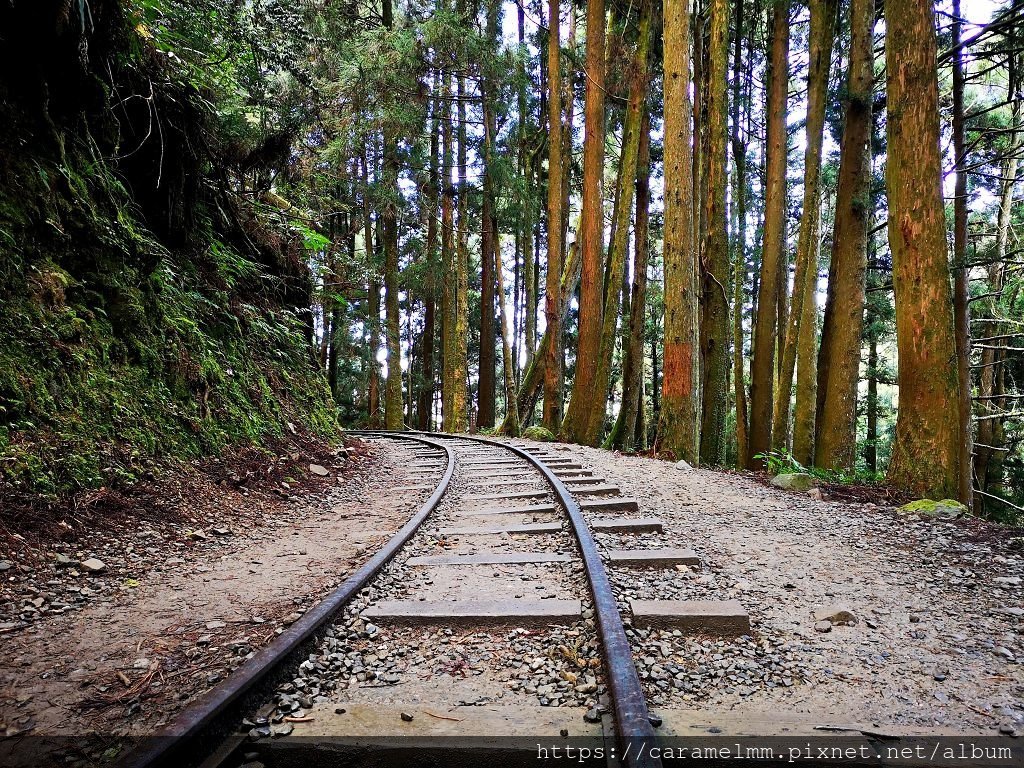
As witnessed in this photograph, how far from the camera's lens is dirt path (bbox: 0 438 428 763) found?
6.30 ft

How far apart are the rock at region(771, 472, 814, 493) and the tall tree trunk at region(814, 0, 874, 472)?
2.67 metres

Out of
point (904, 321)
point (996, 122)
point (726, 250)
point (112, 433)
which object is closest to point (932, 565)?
point (904, 321)

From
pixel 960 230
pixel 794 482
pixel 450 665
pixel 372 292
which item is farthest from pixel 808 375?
pixel 372 292

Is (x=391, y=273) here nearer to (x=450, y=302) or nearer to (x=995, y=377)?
(x=450, y=302)

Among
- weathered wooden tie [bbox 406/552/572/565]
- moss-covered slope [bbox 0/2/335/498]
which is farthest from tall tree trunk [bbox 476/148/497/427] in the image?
weathered wooden tie [bbox 406/552/572/565]

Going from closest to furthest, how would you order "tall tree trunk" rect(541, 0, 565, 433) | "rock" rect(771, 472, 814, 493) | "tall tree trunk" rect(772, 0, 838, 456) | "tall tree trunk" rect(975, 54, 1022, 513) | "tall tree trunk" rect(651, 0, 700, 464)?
"rock" rect(771, 472, 814, 493), "tall tree trunk" rect(651, 0, 700, 464), "tall tree trunk" rect(772, 0, 838, 456), "tall tree trunk" rect(975, 54, 1022, 513), "tall tree trunk" rect(541, 0, 565, 433)

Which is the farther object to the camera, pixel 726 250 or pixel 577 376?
pixel 577 376

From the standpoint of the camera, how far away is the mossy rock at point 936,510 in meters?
4.74

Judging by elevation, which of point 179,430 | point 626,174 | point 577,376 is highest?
point 626,174

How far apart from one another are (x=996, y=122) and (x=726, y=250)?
923cm

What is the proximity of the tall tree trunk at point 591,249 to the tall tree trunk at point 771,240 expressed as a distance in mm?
3353

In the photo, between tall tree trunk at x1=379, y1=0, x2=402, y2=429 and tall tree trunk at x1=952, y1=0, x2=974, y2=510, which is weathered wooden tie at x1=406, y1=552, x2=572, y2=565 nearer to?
tall tree trunk at x1=952, y1=0, x2=974, y2=510

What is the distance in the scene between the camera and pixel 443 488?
19.0 feet

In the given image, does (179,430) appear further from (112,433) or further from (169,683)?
A: (169,683)
